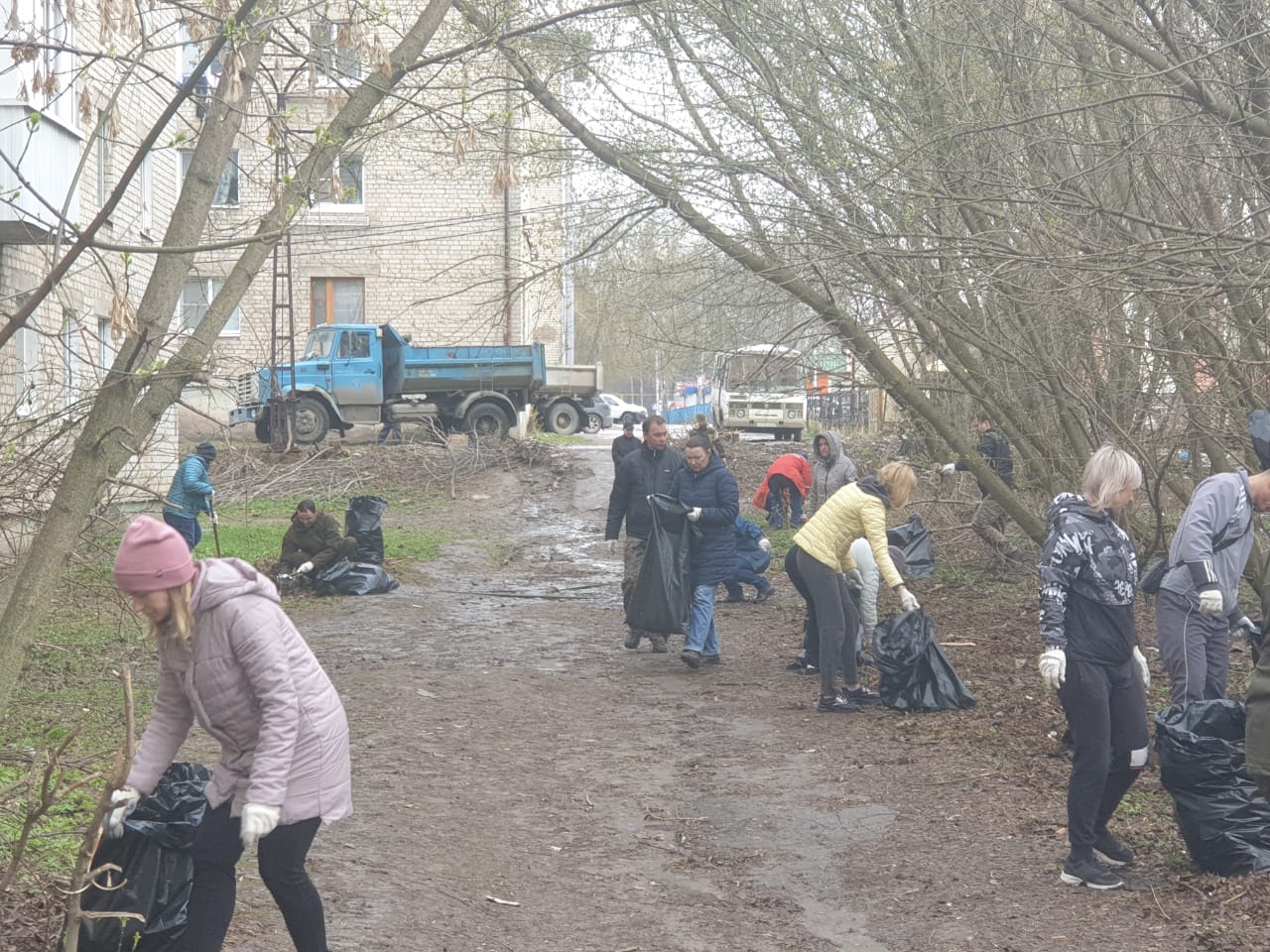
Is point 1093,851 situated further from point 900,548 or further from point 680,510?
point 900,548

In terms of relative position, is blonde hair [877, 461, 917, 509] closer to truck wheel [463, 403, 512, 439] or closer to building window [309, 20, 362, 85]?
building window [309, 20, 362, 85]

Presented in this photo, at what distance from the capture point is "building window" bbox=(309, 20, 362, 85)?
7.32m

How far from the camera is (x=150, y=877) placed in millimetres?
4246

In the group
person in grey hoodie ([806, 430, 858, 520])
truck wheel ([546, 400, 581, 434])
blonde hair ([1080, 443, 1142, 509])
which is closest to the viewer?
blonde hair ([1080, 443, 1142, 509])

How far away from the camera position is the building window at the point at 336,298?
3694cm

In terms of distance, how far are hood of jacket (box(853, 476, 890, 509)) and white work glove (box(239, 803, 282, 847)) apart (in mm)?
5481

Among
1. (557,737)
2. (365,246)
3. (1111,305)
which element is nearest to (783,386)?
(1111,305)

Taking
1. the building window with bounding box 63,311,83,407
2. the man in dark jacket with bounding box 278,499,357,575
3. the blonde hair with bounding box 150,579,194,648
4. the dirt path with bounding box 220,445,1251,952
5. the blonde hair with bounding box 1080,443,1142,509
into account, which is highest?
the building window with bounding box 63,311,83,407

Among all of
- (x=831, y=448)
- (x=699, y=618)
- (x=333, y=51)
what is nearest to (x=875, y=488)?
(x=699, y=618)

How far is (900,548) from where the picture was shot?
607 inches

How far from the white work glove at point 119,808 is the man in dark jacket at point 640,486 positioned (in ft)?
23.4

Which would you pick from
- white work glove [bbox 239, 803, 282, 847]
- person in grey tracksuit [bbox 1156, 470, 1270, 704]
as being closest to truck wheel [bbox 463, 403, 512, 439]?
person in grey tracksuit [bbox 1156, 470, 1270, 704]

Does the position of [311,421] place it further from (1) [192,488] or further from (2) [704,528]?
(2) [704,528]

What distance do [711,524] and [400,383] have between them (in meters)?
20.2
